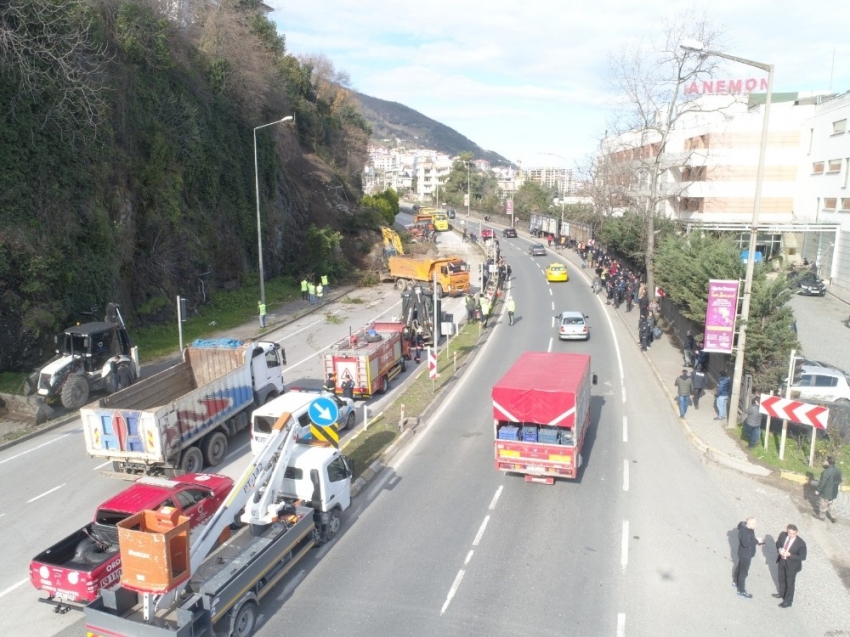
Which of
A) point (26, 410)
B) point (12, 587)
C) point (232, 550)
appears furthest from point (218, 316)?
point (232, 550)

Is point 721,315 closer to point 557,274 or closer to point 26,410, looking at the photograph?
point 26,410

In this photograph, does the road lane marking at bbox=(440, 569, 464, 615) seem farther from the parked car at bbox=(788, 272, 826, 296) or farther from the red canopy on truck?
the parked car at bbox=(788, 272, 826, 296)

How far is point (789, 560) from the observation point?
34.2ft

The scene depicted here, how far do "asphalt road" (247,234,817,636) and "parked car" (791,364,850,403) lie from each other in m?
5.00

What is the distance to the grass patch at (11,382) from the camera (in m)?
22.2

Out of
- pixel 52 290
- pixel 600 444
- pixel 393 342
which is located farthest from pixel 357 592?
pixel 52 290

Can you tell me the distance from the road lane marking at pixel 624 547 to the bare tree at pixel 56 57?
2494cm

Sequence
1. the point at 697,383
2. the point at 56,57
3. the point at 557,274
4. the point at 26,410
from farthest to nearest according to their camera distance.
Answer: the point at 557,274
the point at 56,57
the point at 697,383
the point at 26,410

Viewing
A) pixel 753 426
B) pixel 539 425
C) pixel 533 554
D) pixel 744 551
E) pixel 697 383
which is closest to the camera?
pixel 744 551

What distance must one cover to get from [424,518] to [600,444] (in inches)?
254

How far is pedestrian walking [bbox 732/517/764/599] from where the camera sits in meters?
10.6

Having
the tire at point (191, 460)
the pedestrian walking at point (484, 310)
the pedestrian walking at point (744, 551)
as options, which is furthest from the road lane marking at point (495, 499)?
the pedestrian walking at point (484, 310)

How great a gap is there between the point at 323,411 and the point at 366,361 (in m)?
8.27

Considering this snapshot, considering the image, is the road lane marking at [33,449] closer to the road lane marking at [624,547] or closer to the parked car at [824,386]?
the road lane marking at [624,547]
